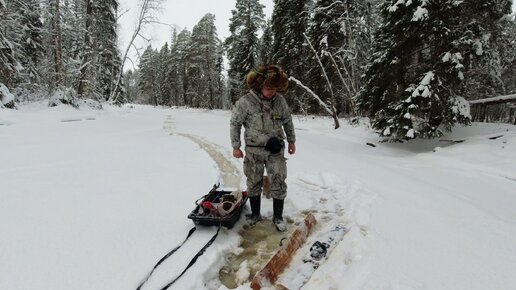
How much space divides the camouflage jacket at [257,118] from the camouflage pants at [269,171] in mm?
137

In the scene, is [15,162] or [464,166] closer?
[15,162]

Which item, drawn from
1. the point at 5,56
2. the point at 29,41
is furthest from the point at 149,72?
the point at 5,56

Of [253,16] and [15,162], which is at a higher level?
[253,16]

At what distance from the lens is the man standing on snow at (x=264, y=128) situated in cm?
434

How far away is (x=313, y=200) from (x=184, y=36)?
173ft

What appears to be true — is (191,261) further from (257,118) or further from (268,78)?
(268,78)

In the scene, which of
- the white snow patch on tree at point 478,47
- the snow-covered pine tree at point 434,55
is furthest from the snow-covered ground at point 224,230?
the white snow patch on tree at point 478,47

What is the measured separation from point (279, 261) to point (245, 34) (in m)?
34.5

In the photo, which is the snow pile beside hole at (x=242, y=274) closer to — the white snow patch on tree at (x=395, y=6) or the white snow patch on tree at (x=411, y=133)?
the white snow patch on tree at (x=411, y=133)

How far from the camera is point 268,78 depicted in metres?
4.21

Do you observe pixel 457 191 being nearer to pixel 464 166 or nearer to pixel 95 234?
pixel 464 166

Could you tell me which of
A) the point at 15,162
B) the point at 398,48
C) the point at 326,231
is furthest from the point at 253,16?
the point at 326,231

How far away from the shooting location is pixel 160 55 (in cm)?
6662

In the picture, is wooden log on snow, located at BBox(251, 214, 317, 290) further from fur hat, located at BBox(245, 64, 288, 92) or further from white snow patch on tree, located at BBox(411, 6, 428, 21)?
white snow patch on tree, located at BBox(411, 6, 428, 21)
